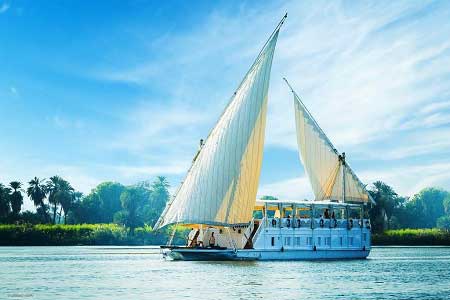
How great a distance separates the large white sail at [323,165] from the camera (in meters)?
84.4

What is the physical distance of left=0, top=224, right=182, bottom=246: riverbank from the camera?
129 metres

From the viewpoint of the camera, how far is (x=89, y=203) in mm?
171375

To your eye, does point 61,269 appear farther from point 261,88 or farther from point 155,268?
point 261,88

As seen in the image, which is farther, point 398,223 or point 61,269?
point 398,223

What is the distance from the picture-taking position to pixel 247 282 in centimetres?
4900

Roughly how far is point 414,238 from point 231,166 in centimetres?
7587

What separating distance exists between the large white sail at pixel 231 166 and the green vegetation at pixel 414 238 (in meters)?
70.7

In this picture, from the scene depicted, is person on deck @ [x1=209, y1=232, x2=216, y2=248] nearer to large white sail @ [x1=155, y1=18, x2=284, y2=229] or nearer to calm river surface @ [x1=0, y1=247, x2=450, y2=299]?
large white sail @ [x1=155, y1=18, x2=284, y2=229]

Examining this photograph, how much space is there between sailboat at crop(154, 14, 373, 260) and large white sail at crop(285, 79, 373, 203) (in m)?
5.89

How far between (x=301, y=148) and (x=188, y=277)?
38.6m

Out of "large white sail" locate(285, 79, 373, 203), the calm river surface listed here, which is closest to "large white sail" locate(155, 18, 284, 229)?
the calm river surface

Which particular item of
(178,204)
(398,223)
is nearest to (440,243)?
(398,223)

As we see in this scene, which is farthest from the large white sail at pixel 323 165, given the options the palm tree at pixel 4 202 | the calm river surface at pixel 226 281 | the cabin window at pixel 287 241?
the palm tree at pixel 4 202

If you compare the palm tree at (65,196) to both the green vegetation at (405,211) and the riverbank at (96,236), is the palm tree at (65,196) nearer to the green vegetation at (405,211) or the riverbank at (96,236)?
the riverbank at (96,236)
